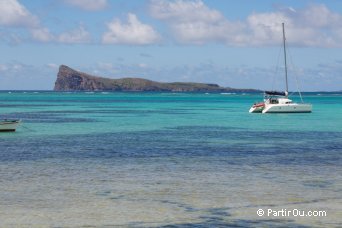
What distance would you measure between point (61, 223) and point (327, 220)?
8355 millimetres

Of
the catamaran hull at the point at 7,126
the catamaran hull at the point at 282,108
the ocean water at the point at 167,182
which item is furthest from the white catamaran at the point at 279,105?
the catamaran hull at the point at 7,126

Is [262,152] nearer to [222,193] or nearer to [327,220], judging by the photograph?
[222,193]

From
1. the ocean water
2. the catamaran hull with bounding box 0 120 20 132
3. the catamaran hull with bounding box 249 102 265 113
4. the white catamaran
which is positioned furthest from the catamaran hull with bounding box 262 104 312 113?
the catamaran hull with bounding box 0 120 20 132

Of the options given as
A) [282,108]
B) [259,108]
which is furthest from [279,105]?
[259,108]

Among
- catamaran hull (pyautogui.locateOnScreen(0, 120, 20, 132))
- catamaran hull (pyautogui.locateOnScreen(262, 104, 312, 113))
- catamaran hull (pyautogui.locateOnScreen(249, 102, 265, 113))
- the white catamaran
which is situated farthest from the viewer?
catamaran hull (pyautogui.locateOnScreen(249, 102, 265, 113))

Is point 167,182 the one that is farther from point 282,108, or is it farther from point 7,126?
point 282,108

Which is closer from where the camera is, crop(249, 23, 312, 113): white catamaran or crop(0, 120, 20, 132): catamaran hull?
crop(0, 120, 20, 132): catamaran hull

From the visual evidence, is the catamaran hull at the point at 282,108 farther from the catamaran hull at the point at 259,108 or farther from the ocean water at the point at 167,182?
the ocean water at the point at 167,182

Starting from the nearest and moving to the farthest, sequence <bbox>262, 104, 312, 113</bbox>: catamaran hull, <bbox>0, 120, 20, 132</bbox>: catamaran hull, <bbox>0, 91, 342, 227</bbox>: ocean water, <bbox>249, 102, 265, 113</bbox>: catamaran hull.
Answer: <bbox>0, 91, 342, 227</bbox>: ocean water, <bbox>0, 120, 20, 132</bbox>: catamaran hull, <bbox>262, 104, 312, 113</bbox>: catamaran hull, <bbox>249, 102, 265, 113</bbox>: catamaran hull

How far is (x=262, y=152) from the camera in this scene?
38.0m

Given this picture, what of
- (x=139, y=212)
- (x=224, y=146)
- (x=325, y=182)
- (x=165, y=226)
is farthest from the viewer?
(x=224, y=146)

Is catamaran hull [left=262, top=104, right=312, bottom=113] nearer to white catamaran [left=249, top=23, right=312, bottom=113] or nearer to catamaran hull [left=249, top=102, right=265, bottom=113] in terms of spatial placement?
white catamaran [left=249, top=23, right=312, bottom=113]

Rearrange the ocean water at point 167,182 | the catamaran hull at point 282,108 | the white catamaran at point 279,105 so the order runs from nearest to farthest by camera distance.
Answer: the ocean water at point 167,182, the catamaran hull at point 282,108, the white catamaran at point 279,105

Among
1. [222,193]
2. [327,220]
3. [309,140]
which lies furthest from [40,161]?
[309,140]
